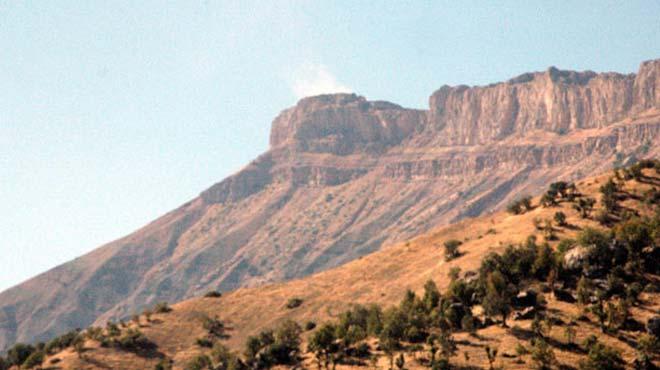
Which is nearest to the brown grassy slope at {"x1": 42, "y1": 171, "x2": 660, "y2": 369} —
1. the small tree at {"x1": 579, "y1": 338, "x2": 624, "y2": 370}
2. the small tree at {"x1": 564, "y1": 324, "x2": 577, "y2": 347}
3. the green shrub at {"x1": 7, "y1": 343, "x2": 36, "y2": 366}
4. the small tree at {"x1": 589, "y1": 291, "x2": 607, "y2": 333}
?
the small tree at {"x1": 589, "y1": 291, "x2": 607, "y2": 333}

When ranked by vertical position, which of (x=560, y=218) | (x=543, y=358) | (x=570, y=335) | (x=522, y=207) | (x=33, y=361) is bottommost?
(x=570, y=335)

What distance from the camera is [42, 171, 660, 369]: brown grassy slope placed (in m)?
103

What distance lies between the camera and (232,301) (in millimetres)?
131000

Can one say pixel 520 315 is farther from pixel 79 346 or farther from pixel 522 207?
pixel 79 346

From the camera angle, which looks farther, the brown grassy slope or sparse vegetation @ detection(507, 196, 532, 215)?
sparse vegetation @ detection(507, 196, 532, 215)

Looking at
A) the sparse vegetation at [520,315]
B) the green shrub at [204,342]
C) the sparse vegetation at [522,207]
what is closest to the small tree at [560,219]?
the sparse vegetation at [520,315]

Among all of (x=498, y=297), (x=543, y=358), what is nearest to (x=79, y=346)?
(x=498, y=297)

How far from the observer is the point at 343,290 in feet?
403

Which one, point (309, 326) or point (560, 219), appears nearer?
point (560, 219)

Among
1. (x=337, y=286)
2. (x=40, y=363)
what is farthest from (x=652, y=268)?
(x=40, y=363)

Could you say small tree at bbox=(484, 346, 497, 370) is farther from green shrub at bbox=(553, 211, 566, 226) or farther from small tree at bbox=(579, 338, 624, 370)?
green shrub at bbox=(553, 211, 566, 226)

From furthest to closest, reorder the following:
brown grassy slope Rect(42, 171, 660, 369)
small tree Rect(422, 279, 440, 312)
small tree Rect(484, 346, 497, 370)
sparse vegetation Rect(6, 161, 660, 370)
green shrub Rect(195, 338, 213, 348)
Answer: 1. green shrub Rect(195, 338, 213, 348)
2. brown grassy slope Rect(42, 171, 660, 369)
3. small tree Rect(422, 279, 440, 312)
4. sparse vegetation Rect(6, 161, 660, 370)
5. small tree Rect(484, 346, 497, 370)

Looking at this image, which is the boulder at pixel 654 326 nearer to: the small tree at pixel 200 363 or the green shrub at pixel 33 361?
the small tree at pixel 200 363

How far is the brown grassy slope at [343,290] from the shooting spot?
10256cm
